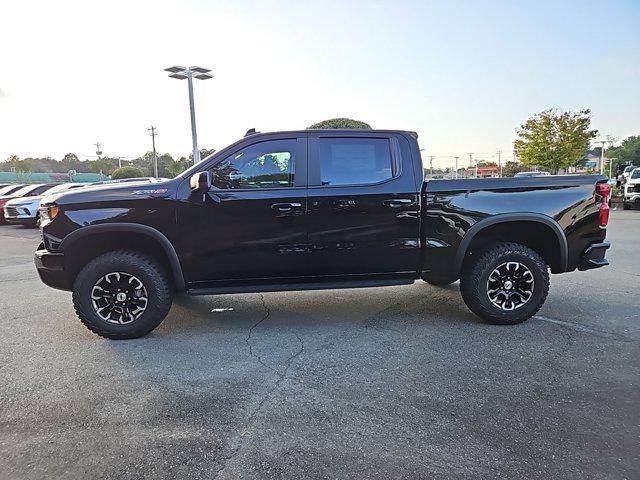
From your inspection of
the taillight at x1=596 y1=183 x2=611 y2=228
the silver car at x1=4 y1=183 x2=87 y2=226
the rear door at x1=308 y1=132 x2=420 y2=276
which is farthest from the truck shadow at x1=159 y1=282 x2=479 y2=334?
the silver car at x1=4 y1=183 x2=87 y2=226

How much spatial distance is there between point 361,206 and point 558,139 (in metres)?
31.8

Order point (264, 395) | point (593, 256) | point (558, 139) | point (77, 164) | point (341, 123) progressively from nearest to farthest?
point (264, 395) → point (593, 256) → point (341, 123) → point (558, 139) → point (77, 164)

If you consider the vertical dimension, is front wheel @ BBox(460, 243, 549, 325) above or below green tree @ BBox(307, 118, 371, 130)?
below

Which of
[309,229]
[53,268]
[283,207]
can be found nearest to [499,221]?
[309,229]

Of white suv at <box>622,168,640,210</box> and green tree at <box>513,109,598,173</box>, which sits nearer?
white suv at <box>622,168,640,210</box>

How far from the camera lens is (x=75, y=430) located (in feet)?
9.44

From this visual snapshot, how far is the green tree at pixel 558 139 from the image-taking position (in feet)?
101

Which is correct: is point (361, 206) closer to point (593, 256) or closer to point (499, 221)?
point (499, 221)

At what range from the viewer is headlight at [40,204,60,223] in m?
4.34

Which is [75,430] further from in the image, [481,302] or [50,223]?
[481,302]

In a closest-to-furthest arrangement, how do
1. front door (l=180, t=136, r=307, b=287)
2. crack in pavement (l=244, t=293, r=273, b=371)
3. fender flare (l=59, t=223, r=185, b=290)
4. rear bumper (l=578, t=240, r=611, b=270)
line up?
crack in pavement (l=244, t=293, r=273, b=371)
fender flare (l=59, t=223, r=185, b=290)
front door (l=180, t=136, r=307, b=287)
rear bumper (l=578, t=240, r=611, b=270)

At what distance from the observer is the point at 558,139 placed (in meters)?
31.2

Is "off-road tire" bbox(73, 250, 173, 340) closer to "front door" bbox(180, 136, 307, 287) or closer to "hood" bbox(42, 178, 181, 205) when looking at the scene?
"front door" bbox(180, 136, 307, 287)

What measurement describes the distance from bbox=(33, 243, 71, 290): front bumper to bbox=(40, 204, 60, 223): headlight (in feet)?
1.03
